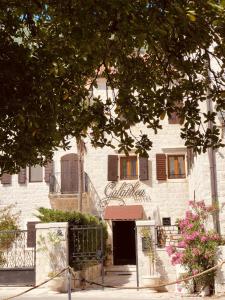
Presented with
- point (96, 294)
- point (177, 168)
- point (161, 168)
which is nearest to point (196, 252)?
point (96, 294)

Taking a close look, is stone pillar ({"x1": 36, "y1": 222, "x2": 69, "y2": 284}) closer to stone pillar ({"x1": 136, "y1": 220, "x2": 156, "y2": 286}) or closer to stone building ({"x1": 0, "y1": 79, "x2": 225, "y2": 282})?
stone pillar ({"x1": 136, "y1": 220, "x2": 156, "y2": 286})

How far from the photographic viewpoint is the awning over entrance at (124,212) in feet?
80.5

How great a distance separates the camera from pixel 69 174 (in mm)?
26438

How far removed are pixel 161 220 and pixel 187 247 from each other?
12.0m

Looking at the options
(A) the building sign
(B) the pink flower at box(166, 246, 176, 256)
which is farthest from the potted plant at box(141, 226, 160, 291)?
(A) the building sign

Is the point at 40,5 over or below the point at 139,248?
over

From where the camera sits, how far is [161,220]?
25.4m

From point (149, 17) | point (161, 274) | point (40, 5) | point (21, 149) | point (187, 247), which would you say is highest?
point (40, 5)

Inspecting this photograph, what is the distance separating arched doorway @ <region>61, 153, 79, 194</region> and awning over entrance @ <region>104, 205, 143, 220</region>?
2449 mm

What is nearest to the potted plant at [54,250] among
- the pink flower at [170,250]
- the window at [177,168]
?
the pink flower at [170,250]

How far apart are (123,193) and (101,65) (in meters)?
19.4

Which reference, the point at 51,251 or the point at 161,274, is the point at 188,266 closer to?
the point at 161,274

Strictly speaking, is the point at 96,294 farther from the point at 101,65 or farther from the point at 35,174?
the point at 35,174

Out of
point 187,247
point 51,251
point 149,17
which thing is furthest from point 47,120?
point 51,251
